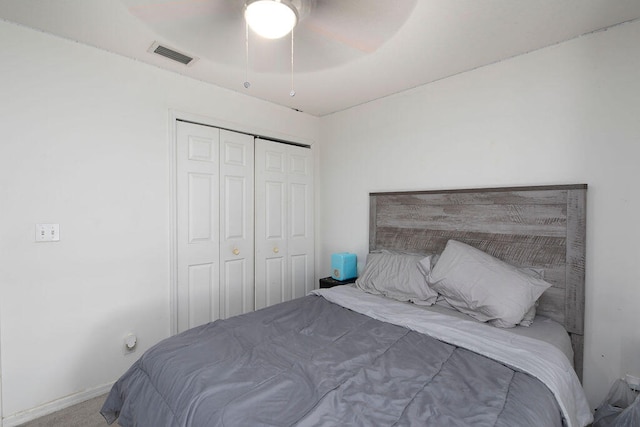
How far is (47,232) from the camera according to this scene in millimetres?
1961

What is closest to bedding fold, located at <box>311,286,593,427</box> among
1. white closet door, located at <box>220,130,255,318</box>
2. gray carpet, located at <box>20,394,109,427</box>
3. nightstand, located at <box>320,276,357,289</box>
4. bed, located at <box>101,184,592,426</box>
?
bed, located at <box>101,184,592,426</box>

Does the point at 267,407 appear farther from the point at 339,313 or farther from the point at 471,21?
the point at 471,21


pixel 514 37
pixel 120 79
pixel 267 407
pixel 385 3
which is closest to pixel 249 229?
pixel 120 79

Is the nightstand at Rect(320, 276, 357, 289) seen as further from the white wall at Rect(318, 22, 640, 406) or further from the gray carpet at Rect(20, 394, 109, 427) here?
the gray carpet at Rect(20, 394, 109, 427)

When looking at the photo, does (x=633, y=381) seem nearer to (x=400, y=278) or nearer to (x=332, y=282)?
(x=400, y=278)

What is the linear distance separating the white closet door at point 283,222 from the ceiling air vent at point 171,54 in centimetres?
95

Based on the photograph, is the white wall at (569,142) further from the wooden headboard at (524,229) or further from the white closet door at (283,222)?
the white closet door at (283,222)

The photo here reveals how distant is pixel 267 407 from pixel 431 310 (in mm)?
1350

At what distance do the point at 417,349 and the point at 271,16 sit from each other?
1.61 meters

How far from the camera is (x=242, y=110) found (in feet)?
9.58

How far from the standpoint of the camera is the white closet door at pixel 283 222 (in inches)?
122

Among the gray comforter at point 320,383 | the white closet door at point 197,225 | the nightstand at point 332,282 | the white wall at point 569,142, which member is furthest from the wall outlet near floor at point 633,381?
the white closet door at point 197,225

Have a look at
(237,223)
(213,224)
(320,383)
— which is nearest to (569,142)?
(320,383)

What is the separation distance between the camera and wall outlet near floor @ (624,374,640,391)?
5.72ft
